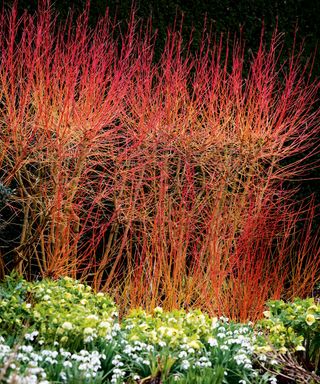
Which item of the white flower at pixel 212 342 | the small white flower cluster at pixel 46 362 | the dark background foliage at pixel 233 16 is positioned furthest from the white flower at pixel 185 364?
the dark background foliage at pixel 233 16

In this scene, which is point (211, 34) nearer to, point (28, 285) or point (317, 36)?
point (317, 36)

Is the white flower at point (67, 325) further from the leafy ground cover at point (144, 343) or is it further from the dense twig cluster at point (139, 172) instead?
the dense twig cluster at point (139, 172)

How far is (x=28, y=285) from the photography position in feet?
15.7

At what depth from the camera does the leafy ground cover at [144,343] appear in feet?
12.9

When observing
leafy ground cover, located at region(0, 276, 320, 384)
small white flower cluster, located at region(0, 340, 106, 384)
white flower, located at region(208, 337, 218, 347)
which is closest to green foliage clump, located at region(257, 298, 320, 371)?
leafy ground cover, located at region(0, 276, 320, 384)

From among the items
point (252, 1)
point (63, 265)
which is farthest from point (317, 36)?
point (63, 265)

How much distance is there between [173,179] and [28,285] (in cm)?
207

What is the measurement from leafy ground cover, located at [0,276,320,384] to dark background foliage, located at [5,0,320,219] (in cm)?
268

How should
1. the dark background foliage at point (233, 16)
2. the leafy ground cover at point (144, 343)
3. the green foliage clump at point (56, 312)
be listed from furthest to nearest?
1. the dark background foliage at point (233, 16)
2. the green foliage clump at point (56, 312)
3. the leafy ground cover at point (144, 343)

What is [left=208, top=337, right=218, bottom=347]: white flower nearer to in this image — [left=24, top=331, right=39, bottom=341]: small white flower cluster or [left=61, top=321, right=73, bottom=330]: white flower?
[left=61, top=321, right=73, bottom=330]: white flower

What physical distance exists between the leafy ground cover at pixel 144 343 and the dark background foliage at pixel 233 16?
268cm

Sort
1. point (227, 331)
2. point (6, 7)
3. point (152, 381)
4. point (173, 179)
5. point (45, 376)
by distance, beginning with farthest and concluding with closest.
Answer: point (6, 7)
point (173, 179)
point (227, 331)
point (152, 381)
point (45, 376)

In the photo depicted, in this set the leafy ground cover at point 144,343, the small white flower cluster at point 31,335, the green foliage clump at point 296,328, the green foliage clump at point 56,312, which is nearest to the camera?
the leafy ground cover at point 144,343

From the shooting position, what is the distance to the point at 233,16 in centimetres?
Answer: 727
